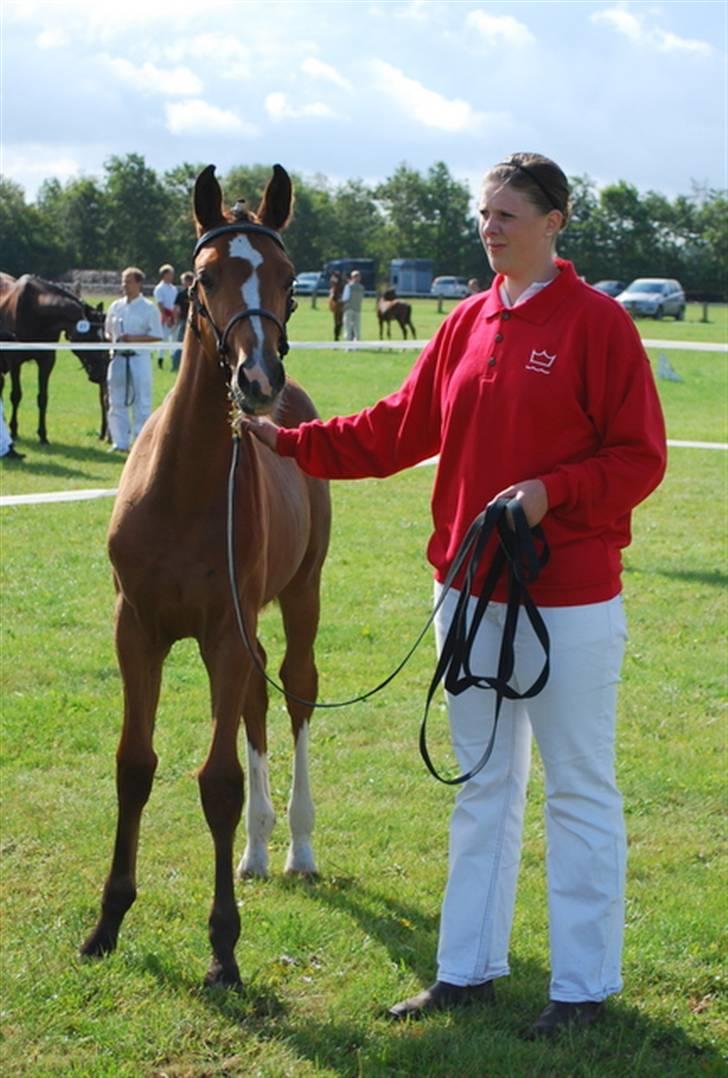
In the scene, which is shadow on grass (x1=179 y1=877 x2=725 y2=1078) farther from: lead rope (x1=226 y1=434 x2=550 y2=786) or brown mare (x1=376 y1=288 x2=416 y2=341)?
brown mare (x1=376 y1=288 x2=416 y2=341)

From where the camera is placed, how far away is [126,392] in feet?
50.8

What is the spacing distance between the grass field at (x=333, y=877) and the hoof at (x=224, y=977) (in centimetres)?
5

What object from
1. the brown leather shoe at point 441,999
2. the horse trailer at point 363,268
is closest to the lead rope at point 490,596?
the brown leather shoe at point 441,999

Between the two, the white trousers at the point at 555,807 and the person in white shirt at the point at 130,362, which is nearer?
the white trousers at the point at 555,807

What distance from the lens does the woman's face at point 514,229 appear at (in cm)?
344

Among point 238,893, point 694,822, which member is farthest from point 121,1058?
point 694,822

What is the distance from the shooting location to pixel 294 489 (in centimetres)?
529

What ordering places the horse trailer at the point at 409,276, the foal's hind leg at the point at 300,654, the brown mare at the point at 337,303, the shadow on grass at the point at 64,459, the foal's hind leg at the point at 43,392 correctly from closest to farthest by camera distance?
1. the foal's hind leg at the point at 300,654
2. the shadow on grass at the point at 64,459
3. the foal's hind leg at the point at 43,392
4. the brown mare at the point at 337,303
5. the horse trailer at the point at 409,276

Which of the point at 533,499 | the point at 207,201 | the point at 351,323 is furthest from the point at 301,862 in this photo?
the point at 351,323

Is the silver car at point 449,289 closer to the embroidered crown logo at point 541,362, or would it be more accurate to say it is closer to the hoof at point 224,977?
the hoof at point 224,977

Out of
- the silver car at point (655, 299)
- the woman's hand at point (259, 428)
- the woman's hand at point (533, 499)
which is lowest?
the woman's hand at point (533, 499)

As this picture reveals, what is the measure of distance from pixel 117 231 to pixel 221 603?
71.9m

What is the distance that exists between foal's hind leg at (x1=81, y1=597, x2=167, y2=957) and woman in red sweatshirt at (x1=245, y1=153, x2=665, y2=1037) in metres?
1.01

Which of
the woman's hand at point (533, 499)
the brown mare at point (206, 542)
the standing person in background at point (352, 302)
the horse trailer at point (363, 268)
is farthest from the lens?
the horse trailer at point (363, 268)
